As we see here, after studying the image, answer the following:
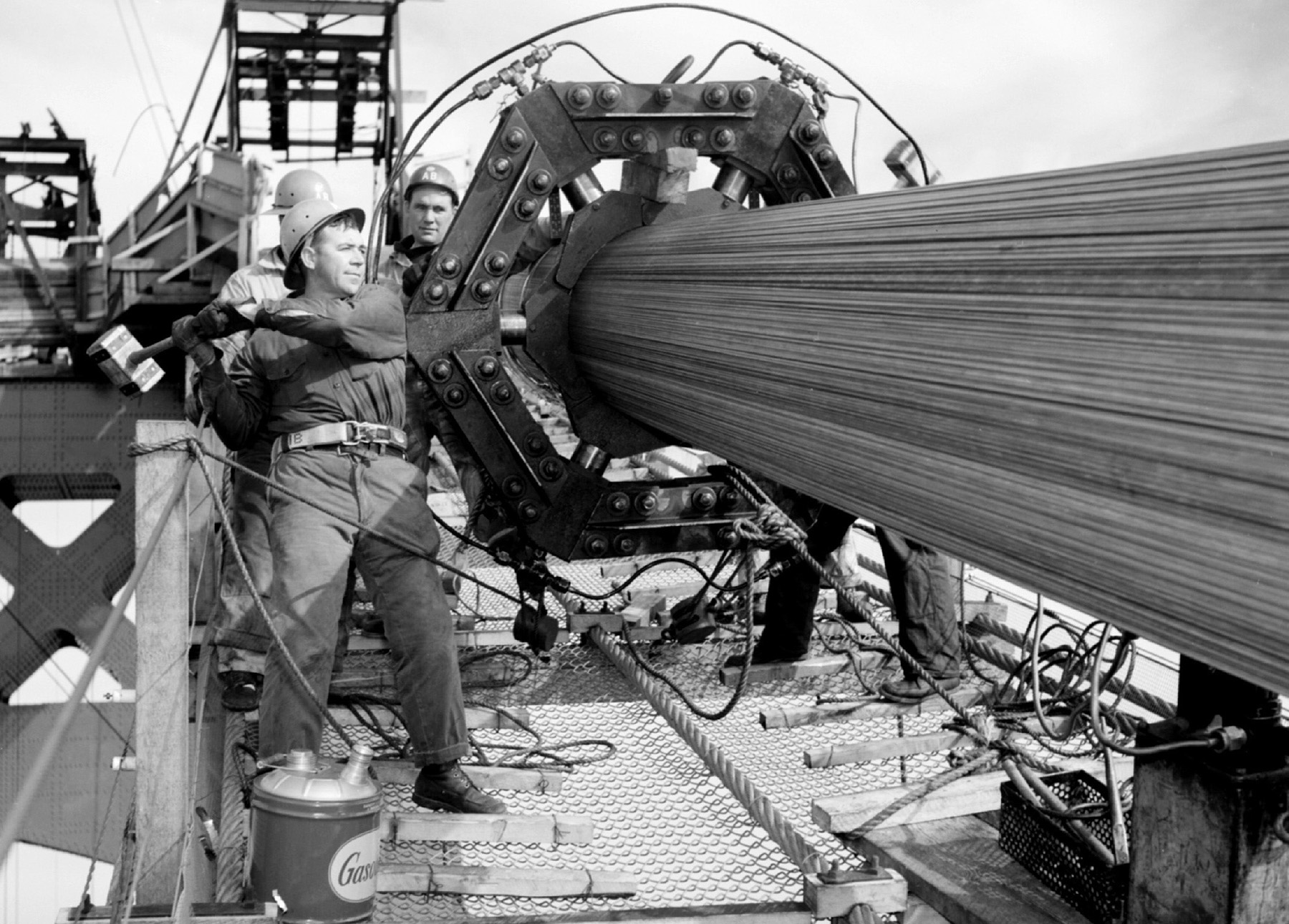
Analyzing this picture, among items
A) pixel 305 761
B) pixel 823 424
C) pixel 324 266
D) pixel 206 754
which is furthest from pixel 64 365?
pixel 823 424

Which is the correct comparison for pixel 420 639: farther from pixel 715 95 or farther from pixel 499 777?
pixel 715 95

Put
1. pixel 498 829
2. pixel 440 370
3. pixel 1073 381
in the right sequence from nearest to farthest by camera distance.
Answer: pixel 1073 381
pixel 498 829
pixel 440 370

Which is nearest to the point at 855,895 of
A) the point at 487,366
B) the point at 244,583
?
the point at 487,366

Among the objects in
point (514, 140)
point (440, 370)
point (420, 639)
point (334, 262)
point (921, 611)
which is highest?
point (514, 140)

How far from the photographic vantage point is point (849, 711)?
16.0ft

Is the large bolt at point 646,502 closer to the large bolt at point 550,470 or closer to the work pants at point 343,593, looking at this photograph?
the large bolt at point 550,470

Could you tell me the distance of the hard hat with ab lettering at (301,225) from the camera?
4.26 meters

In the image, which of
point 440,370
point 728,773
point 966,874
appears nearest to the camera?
point 966,874

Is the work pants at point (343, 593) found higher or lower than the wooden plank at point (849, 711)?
higher

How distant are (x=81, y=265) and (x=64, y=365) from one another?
3.78ft

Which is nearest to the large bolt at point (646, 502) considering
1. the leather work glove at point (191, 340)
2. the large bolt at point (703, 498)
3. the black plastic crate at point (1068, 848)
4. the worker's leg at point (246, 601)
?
the large bolt at point (703, 498)

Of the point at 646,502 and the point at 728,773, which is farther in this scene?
the point at 646,502

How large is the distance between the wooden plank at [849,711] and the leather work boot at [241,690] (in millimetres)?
1830

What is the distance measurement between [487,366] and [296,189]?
9.04 feet
